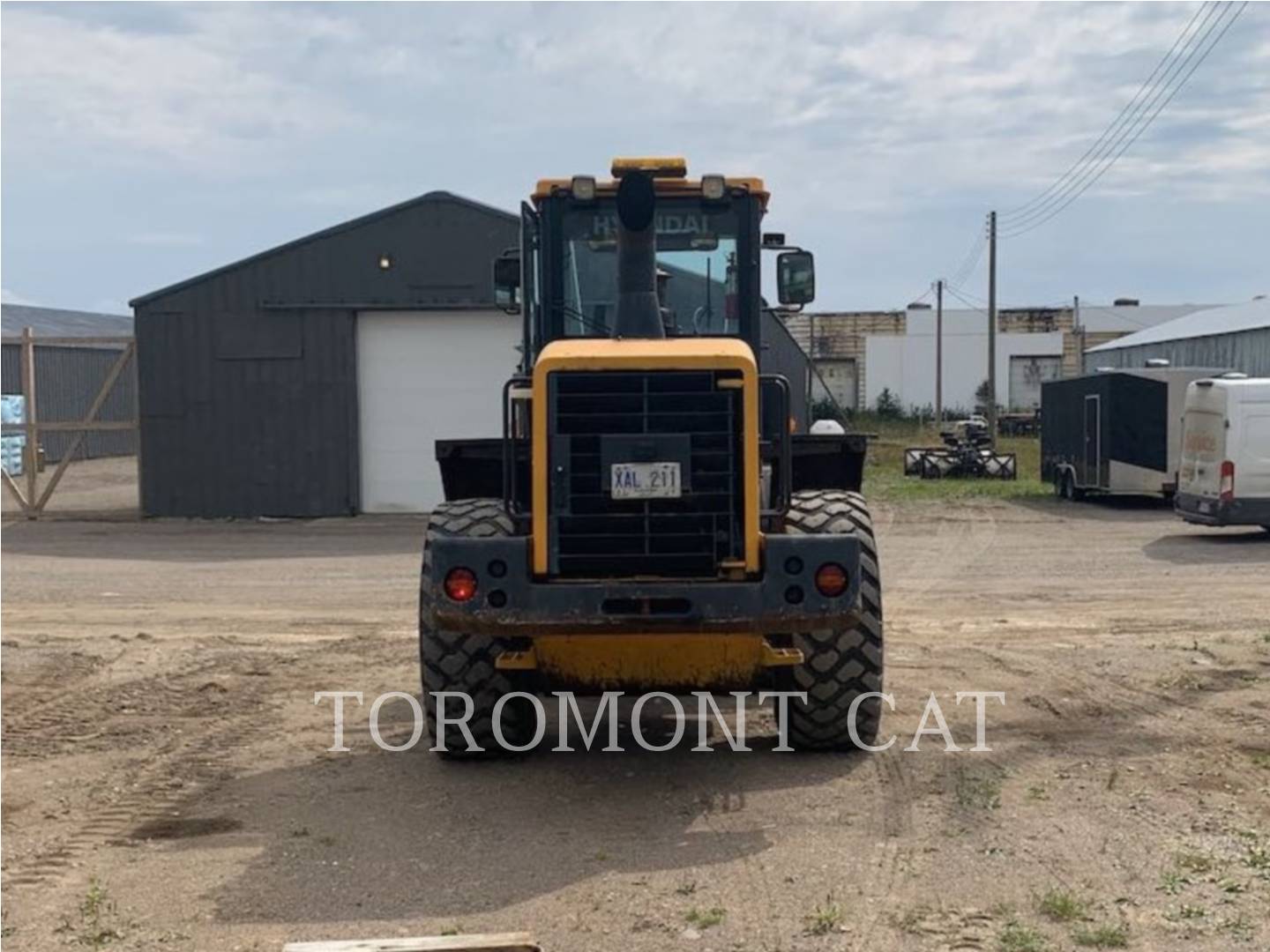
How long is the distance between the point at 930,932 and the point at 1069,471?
2244 cm

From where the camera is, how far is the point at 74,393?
148 ft

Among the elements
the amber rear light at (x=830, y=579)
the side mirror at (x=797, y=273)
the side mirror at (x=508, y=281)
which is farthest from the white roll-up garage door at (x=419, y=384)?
the amber rear light at (x=830, y=579)

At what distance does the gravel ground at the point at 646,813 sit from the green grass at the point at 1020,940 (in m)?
0.02

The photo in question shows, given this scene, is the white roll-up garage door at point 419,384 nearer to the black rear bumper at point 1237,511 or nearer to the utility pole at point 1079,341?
the black rear bumper at point 1237,511

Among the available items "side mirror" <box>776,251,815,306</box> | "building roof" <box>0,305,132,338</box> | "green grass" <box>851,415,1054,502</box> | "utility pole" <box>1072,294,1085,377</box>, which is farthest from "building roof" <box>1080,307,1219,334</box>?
"side mirror" <box>776,251,815,306</box>

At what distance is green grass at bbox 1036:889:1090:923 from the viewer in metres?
5.57

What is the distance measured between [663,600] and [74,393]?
41.9 metres

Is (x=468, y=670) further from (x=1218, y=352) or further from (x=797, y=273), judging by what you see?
(x=1218, y=352)

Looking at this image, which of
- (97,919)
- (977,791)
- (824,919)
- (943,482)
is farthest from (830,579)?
(943,482)

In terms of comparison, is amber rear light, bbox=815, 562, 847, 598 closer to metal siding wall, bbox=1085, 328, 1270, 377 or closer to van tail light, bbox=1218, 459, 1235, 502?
van tail light, bbox=1218, 459, 1235, 502

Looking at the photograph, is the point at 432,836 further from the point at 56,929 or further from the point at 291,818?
the point at 56,929

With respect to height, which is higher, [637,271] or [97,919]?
[637,271]

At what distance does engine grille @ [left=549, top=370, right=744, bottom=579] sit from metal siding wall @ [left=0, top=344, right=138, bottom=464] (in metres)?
36.2

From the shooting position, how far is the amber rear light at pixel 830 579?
696 cm
